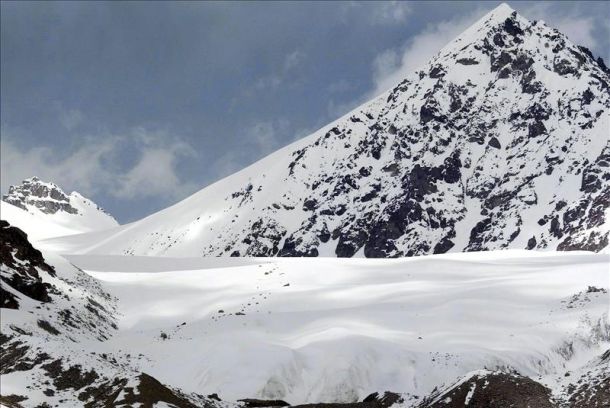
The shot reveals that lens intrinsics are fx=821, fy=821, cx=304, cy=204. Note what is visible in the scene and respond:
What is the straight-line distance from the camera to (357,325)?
57062mm

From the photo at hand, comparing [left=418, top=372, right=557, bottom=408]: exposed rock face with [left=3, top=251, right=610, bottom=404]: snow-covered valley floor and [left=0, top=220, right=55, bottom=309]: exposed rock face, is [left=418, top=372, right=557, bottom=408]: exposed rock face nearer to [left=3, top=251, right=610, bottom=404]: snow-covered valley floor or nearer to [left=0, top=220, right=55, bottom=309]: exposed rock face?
[left=3, top=251, right=610, bottom=404]: snow-covered valley floor

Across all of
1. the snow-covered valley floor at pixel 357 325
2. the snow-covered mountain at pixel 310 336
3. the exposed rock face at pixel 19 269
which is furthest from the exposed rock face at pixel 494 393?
the exposed rock face at pixel 19 269

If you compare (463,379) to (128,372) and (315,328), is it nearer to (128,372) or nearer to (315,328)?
(128,372)

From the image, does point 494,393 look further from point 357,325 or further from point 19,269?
point 19,269

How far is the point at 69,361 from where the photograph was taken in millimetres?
40781

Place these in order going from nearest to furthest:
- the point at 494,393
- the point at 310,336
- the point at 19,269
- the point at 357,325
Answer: the point at 494,393, the point at 310,336, the point at 357,325, the point at 19,269

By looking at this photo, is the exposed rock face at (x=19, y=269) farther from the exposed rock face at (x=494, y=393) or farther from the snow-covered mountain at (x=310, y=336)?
the exposed rock face at (x=494, y=393)

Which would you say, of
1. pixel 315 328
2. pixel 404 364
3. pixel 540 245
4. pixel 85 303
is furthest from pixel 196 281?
pixel 540 245

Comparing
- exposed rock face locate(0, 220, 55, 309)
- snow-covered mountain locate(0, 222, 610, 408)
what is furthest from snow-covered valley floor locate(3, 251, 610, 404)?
exposed rock face locate(0, 220, 55, 309)

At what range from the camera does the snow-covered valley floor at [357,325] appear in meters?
47.5

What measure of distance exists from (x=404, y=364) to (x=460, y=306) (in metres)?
14.4

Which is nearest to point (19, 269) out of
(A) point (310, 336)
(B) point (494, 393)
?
(A) point (310, 336)

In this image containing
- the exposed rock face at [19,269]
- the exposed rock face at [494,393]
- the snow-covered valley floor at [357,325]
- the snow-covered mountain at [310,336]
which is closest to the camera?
the exposed rock face at [494,393]

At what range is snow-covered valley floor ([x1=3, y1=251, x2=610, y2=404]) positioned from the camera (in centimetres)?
4747
